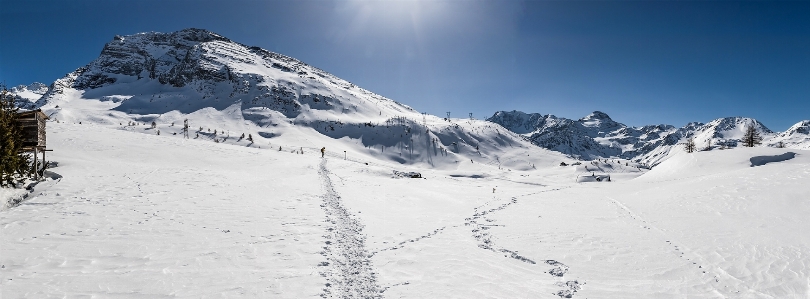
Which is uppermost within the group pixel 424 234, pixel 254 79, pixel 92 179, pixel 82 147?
pixel 254 79

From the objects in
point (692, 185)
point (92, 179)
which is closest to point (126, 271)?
point (92, 179)

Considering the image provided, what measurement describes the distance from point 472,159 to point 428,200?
315ft

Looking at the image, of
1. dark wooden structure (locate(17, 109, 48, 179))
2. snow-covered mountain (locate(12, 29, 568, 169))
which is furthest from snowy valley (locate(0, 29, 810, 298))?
snow-covered mountain (locate(12, 29, 568, 169))

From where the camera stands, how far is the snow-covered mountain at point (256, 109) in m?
Result: 114

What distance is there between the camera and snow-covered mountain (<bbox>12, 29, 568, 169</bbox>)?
375 feet

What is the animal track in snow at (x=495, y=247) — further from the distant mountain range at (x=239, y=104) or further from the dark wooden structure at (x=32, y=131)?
the distant mountain range at (x=239, y=104)

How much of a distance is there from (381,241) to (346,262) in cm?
300

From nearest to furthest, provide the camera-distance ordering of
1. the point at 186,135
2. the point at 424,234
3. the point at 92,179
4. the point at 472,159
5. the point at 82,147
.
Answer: the point at 424,234
the point at 92,179
the point at 82,147
the point at 186,135
the point at 472,159

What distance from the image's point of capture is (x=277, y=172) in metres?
36.7

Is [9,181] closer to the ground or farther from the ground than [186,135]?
closer to the ground

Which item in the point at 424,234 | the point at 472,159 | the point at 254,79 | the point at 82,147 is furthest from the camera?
the point at 254,79

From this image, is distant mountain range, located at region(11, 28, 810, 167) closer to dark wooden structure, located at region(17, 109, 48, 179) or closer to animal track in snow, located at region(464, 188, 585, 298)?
dark wooden structure, located at region(17, 109, 48, 179)

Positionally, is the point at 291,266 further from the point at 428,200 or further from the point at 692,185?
the point at 692,185

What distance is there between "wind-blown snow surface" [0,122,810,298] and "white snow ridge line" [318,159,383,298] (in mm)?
77
